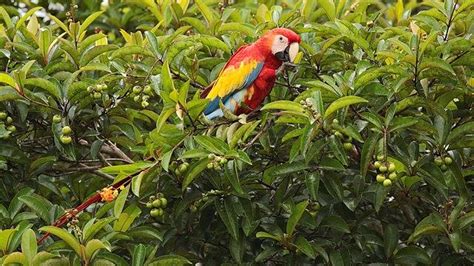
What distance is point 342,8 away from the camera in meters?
3.26

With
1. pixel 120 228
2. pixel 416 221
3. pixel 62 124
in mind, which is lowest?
pixel 416 221

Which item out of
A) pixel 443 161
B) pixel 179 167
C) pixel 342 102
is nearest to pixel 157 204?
pixel 179 167

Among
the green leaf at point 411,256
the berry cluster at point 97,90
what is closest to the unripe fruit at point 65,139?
the berry cluster at point 97,90

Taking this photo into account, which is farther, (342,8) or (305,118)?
(342,8)

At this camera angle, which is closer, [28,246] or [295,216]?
[28,246]

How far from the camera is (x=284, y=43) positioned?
9.34 feet

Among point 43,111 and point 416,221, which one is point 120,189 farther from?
point 416,221

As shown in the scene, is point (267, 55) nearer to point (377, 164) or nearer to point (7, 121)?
point (377, 164)

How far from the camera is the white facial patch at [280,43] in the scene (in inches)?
112

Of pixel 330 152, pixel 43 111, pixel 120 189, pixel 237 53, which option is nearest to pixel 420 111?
pixel 330 152

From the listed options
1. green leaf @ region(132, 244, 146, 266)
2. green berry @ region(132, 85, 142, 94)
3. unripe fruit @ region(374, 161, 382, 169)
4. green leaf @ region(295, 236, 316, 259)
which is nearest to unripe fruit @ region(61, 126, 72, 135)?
green berry @ region(132, 85, 142, 94)

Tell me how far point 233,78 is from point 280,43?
0.19m

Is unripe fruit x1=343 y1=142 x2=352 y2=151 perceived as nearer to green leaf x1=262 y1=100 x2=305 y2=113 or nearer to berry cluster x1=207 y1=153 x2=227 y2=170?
green leaf x1=262 y1=100 x2=305 y2=113

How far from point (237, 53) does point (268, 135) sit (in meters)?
0.37
